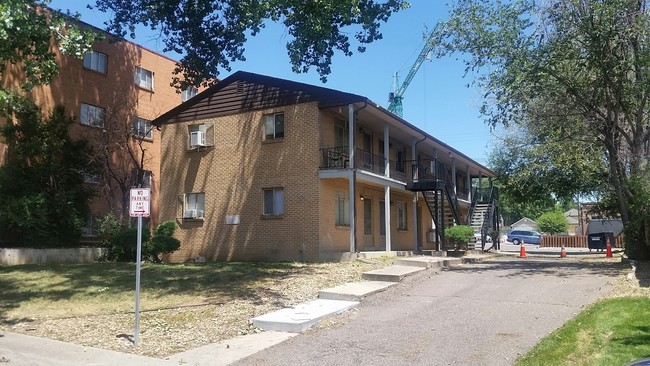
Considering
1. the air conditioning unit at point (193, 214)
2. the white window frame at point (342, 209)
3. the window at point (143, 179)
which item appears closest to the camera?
the white window frame at point (342, 209)

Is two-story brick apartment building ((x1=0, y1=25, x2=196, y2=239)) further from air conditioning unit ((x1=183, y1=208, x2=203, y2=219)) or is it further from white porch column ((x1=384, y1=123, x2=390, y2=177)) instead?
white porch column ((x1=384, y1=123, x2=390, y2=177))

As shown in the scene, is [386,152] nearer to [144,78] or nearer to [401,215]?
[401,215]

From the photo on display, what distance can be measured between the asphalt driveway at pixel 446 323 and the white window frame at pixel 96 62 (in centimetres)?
1932

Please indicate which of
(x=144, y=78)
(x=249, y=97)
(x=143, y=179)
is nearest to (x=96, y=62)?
(x=144, y=78)

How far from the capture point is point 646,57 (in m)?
16.0

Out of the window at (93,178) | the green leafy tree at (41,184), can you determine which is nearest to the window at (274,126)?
the green leafy tree at (41,184)

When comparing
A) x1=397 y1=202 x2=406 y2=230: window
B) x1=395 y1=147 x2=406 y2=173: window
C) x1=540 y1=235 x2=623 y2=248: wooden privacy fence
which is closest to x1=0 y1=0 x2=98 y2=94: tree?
x1=395 y1=147 x2=406 y2=173: window

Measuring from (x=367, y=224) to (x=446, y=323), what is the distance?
1423 cm

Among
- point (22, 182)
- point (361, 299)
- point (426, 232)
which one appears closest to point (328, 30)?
point (361, 299)

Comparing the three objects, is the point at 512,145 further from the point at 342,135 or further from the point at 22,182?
the point at 22,182

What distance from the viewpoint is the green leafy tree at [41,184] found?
805 inches

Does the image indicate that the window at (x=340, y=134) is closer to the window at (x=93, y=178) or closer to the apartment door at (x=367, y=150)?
the apartment door at (x=367, y=150)

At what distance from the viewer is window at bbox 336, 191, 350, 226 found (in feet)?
70.1

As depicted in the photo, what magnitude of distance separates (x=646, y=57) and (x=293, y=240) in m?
12.3
